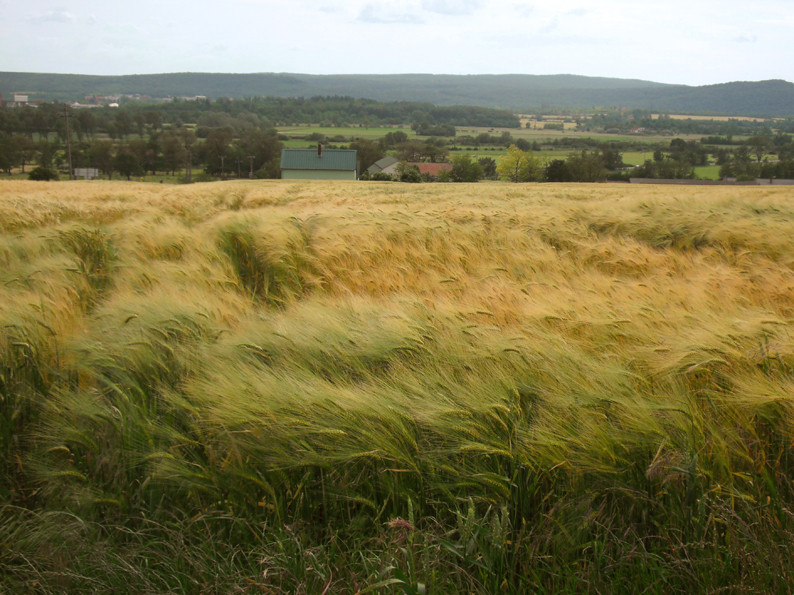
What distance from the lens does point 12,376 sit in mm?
2273

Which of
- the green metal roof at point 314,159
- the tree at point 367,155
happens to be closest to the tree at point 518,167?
the green metal roof at point 314,159

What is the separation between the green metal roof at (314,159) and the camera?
66.9m

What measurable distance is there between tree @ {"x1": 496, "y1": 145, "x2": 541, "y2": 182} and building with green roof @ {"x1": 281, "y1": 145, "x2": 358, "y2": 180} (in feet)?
80.5

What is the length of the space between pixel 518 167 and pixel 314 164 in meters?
29.8

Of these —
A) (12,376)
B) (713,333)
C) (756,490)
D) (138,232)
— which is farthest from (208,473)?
(138,232)

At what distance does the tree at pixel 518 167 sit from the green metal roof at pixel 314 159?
80.5ft

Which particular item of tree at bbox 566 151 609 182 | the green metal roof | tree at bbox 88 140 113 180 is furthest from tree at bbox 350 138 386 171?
tree at bbox 566 151 609 182

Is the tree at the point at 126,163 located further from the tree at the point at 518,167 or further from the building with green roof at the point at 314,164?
the tree at the point at 518,167

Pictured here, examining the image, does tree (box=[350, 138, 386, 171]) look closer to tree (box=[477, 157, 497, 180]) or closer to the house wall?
tree (box=[477, 157, 497, 180])

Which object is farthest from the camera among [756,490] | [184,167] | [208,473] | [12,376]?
[184,167]

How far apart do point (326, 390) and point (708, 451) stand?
1.29 meters

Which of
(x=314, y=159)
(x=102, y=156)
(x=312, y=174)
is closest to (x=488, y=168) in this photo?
(x=314, y=159)

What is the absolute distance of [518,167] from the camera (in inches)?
3029

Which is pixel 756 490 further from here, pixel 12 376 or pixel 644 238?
pixel 644 238
